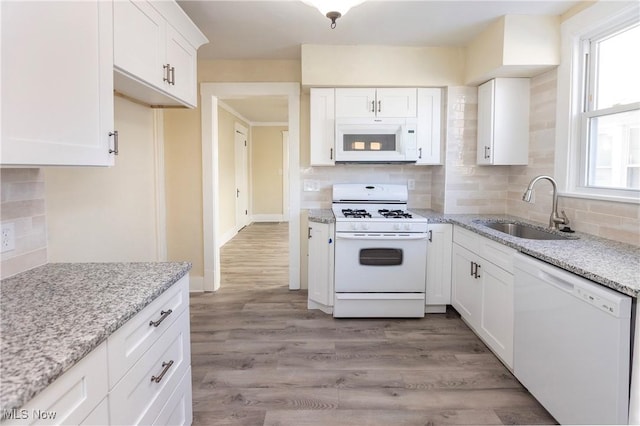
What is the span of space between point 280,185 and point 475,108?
605 cm

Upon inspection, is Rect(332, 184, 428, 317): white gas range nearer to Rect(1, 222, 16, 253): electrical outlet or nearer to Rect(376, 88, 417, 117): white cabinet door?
Rect(376, 88, 417, 117): white cabinet door

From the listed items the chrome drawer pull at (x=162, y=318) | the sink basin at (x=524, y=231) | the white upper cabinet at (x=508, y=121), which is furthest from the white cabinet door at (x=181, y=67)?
the sink basin at (x=524, y=231)

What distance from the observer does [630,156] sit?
85.3 inches

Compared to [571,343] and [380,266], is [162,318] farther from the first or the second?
A: [380,266]

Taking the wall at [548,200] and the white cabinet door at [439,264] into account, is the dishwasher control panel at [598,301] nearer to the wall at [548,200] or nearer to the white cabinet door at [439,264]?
the wall at [548,200]

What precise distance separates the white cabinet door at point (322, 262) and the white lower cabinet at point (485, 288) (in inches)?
41.6

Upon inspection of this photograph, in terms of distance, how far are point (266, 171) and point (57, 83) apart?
772 cm

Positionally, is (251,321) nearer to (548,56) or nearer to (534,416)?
(534,416)

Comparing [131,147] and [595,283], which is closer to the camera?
[595,283]

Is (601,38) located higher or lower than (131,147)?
higher

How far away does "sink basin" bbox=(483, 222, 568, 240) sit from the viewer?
2522 mm

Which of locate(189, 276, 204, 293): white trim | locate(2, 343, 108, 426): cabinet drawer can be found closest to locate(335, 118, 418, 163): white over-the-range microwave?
locate(189, 276, 204, 293): white trim

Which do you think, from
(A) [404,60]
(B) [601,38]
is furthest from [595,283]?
(A) [404,60]

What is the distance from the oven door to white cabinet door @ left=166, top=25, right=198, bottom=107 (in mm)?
1549
